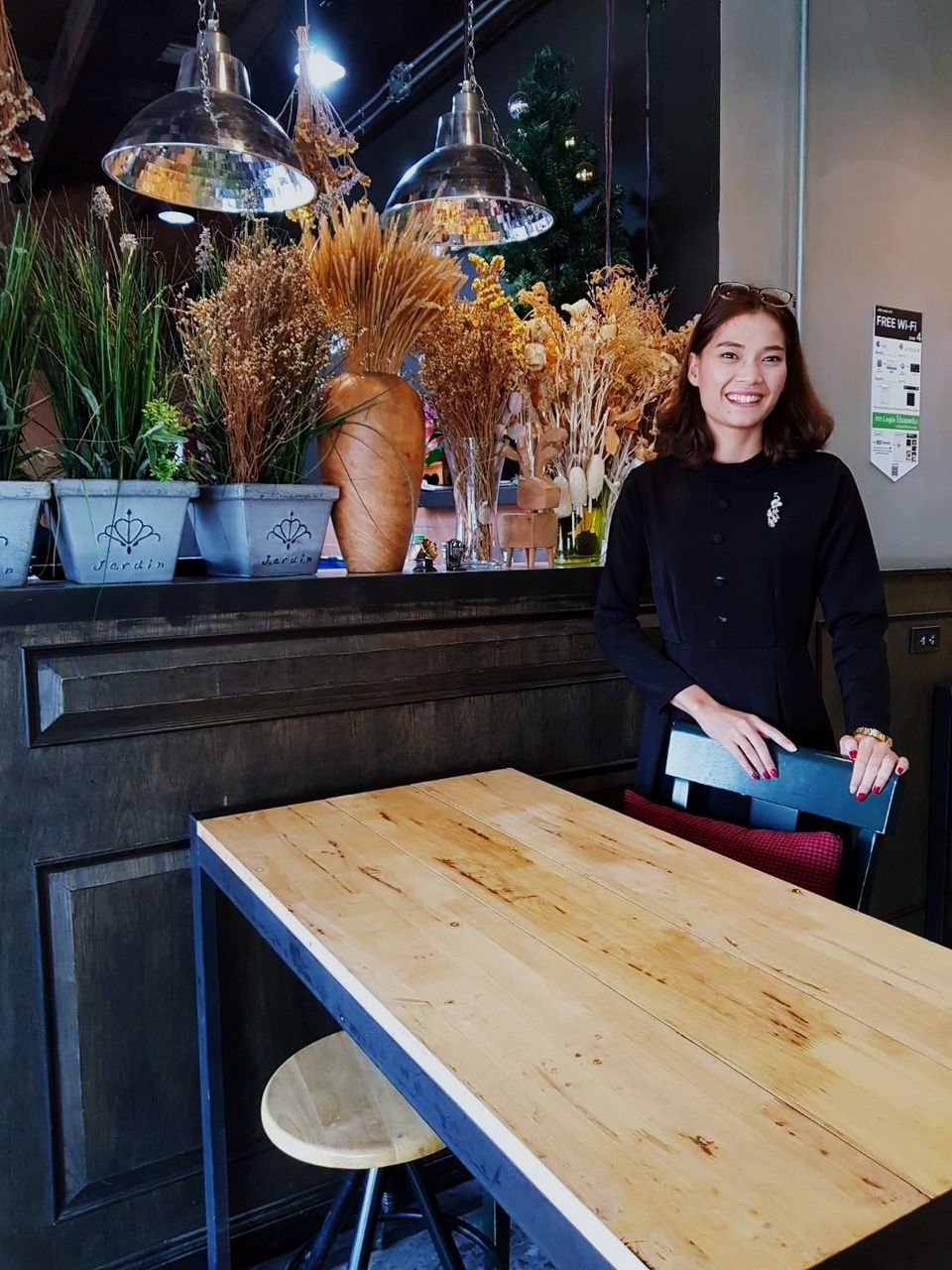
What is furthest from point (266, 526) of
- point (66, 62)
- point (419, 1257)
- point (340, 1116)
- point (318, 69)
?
point (66, 62)

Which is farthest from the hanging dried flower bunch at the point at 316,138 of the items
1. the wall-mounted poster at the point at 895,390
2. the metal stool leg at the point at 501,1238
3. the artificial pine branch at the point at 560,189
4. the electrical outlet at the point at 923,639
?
the metal stool leg at the point at 501,1238

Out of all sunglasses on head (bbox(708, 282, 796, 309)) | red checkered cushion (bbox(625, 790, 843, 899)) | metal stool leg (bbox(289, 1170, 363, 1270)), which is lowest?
metal stool leg (bbox(289, 1170, 363, 1270))

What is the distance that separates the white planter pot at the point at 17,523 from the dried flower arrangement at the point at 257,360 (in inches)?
11.2

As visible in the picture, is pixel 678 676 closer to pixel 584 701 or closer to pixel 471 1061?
pixel 584 701

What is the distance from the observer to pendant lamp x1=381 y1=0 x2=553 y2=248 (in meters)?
1.85

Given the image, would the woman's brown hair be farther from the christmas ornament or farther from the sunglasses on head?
the christmas ornament

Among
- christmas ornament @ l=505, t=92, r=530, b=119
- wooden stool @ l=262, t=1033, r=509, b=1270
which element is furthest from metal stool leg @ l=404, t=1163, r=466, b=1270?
christmas ornament @ l=505, t=92, r=530, b=119

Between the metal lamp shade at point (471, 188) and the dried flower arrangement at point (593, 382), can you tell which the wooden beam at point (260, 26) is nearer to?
the metal lamp shade at point (471, 188)

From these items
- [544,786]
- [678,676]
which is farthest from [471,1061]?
[678,676]

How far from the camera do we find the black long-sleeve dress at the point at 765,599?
1587mm

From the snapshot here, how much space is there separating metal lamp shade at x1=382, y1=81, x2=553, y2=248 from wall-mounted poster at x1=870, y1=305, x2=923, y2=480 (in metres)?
1.07

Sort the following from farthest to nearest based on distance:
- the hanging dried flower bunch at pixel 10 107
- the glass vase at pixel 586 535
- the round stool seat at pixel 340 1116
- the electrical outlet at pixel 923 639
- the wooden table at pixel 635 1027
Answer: the electrical outlet at pixel 923 639 < the glass vase at pixel 586 535 < the hanging dried flower bunch at pixel 10 107 < the round stool seat at pixel 340 1116 < the wooden table at pixel 635 1027

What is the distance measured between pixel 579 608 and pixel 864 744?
1.93 ft

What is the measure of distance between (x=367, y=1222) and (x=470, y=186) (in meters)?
1.72
